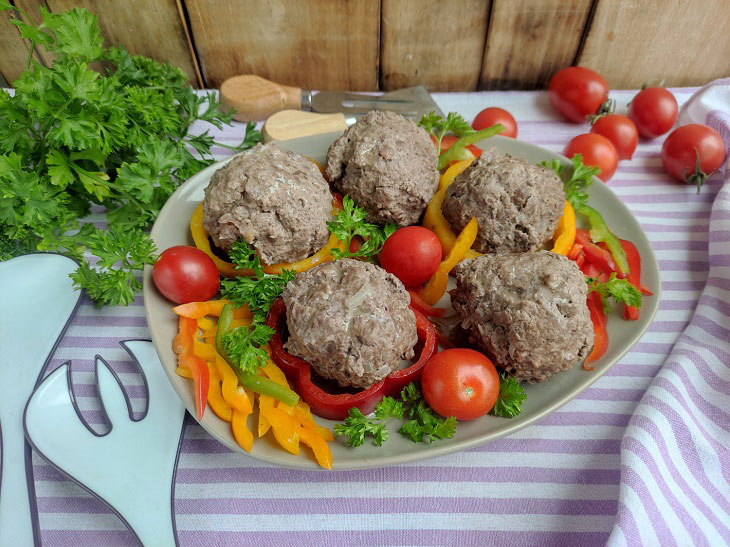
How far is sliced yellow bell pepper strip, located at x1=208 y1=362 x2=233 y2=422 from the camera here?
2117mm

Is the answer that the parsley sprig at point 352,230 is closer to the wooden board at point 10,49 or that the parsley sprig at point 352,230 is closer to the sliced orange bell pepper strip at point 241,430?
the sliced orange bell pepper strip at point 241,430

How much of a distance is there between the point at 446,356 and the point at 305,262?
0.91 metres

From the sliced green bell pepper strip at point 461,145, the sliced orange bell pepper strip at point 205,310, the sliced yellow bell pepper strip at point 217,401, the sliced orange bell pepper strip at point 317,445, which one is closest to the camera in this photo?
the sliced orange bell pepper strip at point 317,445

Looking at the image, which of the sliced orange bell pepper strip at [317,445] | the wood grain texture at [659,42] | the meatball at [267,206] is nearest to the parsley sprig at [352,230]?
the meatball at [267,206]

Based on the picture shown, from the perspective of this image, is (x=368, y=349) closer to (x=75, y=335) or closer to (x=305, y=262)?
(x=305, y=262)

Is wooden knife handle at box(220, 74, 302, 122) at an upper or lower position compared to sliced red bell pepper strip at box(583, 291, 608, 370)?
upper

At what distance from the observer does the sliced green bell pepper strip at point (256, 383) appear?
2.10 meters

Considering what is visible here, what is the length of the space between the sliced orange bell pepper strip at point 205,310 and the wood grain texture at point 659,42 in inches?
133

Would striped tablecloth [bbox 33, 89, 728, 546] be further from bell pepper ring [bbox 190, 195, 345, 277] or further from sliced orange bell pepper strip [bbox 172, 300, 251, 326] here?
bell pepper ring [bbox 190, 195, 345, 277]

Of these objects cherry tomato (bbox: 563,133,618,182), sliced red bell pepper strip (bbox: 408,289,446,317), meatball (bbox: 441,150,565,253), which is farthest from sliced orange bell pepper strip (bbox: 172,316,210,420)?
cherry tomato (bbox: 563,133,618,182)

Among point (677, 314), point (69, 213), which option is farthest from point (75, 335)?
point (677, 314)

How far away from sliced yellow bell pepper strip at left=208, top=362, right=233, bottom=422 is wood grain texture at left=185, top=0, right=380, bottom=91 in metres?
2.76

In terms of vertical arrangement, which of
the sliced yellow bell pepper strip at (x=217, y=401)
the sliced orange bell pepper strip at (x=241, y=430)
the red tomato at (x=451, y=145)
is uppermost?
the red tomato at (x=451, y=145)

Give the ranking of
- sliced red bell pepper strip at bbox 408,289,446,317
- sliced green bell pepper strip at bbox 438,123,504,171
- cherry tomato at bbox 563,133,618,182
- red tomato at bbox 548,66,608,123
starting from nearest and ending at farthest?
sliced red bell pepper strip at bbox 408,289,446,317 → sliced green bell pepper strip at bbox 438,123,504,171 → cherry tomato at bbox 563,133,618,182 → red tomato at bbox 548,66,608,123
